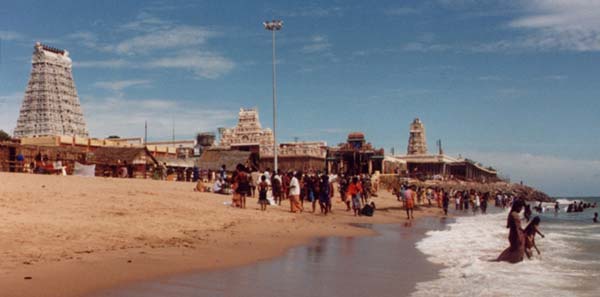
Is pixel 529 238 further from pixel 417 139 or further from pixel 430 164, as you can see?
pixel 417 139

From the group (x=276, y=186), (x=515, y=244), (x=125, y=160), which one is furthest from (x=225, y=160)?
(x=515, y=244)

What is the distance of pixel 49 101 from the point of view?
72250 millimetres

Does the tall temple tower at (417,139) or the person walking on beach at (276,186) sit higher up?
the tall temple tower at (417,139)

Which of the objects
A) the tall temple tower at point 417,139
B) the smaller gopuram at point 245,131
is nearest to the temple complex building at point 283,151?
the smaller gopuram at point 245,131

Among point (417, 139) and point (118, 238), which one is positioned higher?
point (417, 139)

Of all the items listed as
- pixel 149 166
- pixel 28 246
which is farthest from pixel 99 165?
pixel 28 246

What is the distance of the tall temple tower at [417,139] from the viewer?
108m

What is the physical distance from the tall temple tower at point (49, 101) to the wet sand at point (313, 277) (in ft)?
224

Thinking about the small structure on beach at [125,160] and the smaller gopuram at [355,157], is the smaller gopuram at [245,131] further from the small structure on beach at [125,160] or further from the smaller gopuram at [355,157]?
the small structure on beach at [125,160]

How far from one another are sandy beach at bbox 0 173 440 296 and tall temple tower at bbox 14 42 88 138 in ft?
204

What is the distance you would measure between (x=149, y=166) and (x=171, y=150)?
2394 centimetres

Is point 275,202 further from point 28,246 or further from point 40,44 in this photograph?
point 40,44

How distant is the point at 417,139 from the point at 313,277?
105 metres

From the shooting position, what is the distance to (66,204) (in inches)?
486
